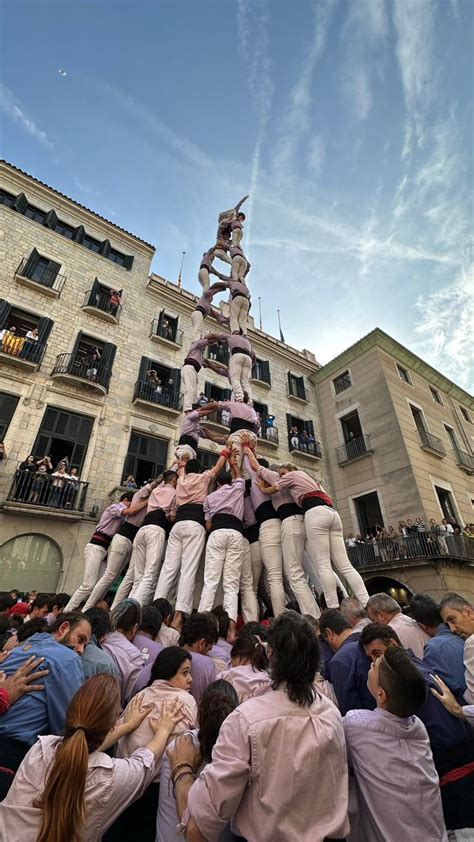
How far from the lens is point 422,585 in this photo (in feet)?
41.3

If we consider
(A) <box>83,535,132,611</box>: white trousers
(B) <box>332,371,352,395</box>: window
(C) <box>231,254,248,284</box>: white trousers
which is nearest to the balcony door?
(A) <box>83,535,132,611</box>: white trousers

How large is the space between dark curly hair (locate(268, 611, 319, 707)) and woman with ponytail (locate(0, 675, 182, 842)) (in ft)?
2.23

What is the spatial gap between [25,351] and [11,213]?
254 inches

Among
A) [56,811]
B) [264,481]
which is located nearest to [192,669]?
[56,811]

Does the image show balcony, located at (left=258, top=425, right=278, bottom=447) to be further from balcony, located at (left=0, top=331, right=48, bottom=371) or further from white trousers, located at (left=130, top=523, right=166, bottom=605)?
white trousers, located at (left=130, top=523, right=166, bottom=605)

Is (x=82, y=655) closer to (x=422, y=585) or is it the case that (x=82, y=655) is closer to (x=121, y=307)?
(x=422, y=585)

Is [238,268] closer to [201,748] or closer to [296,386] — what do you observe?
[201,748]

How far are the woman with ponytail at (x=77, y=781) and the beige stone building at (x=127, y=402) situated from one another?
1004cm

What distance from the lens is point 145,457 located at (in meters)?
13.5

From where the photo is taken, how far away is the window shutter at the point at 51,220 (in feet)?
50.2

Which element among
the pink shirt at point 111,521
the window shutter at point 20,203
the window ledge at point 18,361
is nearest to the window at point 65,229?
the window shutter at point 20,203

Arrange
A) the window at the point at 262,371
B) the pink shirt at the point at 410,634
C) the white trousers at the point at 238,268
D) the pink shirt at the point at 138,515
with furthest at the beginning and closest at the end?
the window at the point at 262,371
the white trousers at the point at 238,268
the pink shirt at the point at 138,515
the pink shirt at the point at 410,634

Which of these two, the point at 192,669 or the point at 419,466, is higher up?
the point at 419,466

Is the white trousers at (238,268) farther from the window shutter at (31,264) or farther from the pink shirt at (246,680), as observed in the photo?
the window shutter at (31,264)
